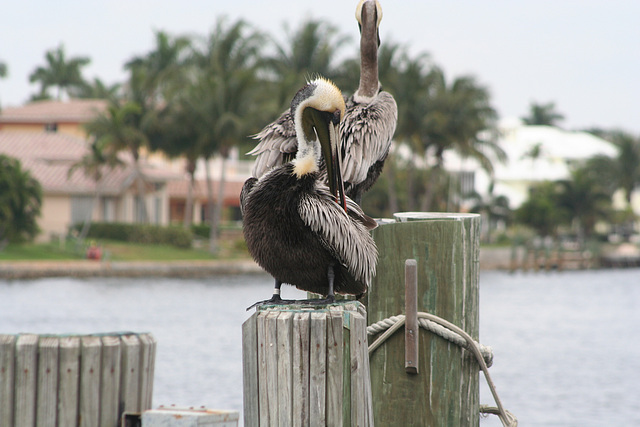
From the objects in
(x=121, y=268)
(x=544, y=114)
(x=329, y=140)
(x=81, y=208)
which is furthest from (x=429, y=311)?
(x=544, y=114)

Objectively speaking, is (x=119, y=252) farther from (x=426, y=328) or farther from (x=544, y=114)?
(x=544, y=114)

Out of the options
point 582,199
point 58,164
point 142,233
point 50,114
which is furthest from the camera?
point 582,199

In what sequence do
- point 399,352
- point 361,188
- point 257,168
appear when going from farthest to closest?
1. point 361,188
2. point 257,168
3. point 399,352

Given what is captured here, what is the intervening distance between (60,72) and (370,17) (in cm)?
7384

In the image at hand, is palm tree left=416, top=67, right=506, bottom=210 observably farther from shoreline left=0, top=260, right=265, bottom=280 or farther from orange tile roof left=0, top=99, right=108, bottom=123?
orange tile roof left=0, top=99, right=108, bottom=123

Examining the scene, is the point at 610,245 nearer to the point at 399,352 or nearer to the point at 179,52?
the point at 179,52

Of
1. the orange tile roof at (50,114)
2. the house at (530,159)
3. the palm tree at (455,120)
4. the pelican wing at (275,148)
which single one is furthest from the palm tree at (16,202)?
the house at (530,159)

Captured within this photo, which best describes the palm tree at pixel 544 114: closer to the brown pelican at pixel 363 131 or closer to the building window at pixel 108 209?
the building window at pixel 108 209

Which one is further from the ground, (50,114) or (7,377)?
(50,114)

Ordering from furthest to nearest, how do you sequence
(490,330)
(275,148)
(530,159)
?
(530,159)
(490,330)
(275,148)

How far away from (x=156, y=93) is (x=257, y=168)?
4671 cm

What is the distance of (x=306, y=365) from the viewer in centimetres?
372

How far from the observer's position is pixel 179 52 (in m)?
60.0

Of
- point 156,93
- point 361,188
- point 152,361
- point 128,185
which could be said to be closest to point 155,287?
point 128,185
